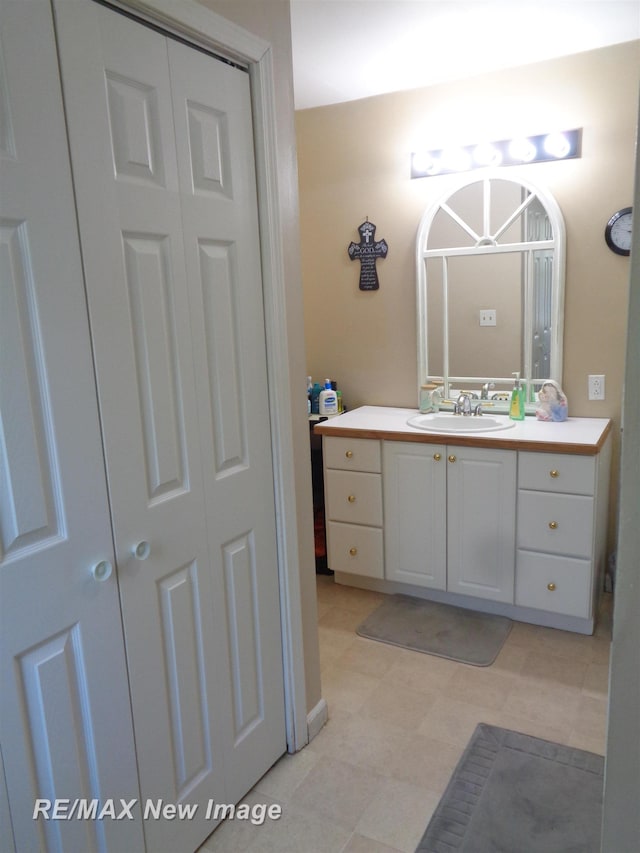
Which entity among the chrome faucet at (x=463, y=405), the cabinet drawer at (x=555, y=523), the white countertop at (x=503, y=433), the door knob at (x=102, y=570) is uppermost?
the chrome faucet at (x=463, y=405)

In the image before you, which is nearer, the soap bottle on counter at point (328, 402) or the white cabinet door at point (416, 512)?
the white cabinet door at point (416, 512)

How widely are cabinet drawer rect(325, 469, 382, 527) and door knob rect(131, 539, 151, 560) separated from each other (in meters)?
1.59

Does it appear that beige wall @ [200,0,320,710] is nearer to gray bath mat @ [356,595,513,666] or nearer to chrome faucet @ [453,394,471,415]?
gray bath mat @ [356,595,513,666]

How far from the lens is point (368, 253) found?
319 centimetres

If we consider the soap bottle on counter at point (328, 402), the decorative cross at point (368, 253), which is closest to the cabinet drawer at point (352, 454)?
the soap bottle on counter at point (328, 402)

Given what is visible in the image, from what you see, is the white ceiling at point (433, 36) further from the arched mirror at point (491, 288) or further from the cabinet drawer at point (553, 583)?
the cabinet drawer at point (553, 583)

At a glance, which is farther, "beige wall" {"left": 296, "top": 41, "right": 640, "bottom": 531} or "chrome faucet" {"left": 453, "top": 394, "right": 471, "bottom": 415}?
"chrome faucet" {"left": 453, "top": 394, "right": 471, "bottom": 415}

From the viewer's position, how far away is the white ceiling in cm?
216

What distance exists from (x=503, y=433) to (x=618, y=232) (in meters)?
1.00

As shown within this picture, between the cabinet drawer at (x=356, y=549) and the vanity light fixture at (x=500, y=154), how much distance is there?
1.76 metres

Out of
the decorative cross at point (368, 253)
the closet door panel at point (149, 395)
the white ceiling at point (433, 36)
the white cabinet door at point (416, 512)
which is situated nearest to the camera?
the closet door panel at point (149, 395)

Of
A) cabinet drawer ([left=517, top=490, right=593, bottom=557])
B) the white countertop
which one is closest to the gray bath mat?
cabinet drawer ([left=517, top=490, right=593, bottom=557])

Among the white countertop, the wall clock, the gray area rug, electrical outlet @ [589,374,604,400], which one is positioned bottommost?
the gray area rug

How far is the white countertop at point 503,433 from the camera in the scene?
2.41 meters
